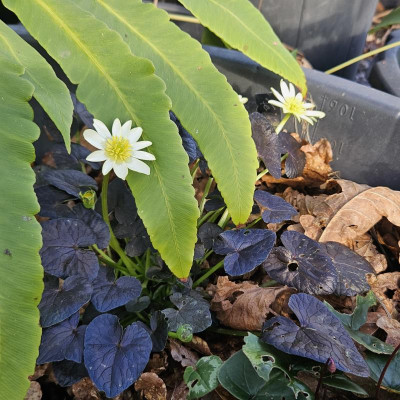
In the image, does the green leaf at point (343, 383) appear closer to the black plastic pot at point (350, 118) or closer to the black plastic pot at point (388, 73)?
the black plastic pot at point (350, 118)

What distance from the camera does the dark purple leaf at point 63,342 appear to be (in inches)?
36.1

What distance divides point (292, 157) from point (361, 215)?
22 centimetres

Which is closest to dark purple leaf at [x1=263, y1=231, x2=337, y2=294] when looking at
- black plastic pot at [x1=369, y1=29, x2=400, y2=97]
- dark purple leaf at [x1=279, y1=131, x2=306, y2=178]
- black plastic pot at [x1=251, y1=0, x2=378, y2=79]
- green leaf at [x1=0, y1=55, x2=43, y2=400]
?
dark purple leaf at [x1=279, y1=131, x2=306, y2=178]

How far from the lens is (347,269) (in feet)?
3.63

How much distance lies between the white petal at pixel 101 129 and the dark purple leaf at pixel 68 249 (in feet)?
0.58

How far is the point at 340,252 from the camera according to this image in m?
1.15

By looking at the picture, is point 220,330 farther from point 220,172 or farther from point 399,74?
point 399,74

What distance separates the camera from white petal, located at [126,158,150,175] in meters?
0.96

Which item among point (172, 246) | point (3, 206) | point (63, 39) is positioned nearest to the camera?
point (3, 206)

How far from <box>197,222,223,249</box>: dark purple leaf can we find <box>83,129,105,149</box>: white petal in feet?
0.99

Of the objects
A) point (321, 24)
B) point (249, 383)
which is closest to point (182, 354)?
A: point (249, 383)

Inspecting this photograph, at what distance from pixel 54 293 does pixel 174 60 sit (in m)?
0.55

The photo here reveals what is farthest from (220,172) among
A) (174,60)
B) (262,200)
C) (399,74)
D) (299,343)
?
(399,74)

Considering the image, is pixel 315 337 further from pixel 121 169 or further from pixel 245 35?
pixel 245 35
